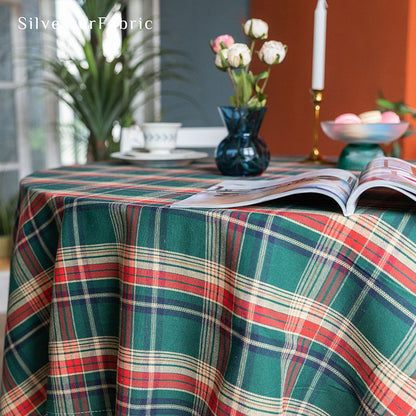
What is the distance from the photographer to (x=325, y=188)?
32.2 inches

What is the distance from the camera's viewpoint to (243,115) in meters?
1.28

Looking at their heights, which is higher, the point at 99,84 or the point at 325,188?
the point at 99,84

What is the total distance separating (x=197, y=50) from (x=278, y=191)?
3.17 meters

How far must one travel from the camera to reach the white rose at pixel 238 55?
1.23 m

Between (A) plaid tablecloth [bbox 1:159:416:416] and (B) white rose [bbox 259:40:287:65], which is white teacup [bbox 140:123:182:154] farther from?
(A) plaid tablecloth [bbox 1:159:416:416]

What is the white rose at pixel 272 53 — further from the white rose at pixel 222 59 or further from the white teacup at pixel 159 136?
the white teacup at pixel 159 136

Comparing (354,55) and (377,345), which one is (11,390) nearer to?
(377,345)

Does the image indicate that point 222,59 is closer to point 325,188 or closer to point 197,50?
→ point 325,188

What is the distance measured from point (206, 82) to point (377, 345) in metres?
3.27

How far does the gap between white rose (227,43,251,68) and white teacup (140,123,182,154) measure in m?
0.33

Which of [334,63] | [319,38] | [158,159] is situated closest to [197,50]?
[334,63]

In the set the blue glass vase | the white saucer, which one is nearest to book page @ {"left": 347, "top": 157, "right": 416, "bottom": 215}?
the blue glass vase

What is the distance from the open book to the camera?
0.81 m

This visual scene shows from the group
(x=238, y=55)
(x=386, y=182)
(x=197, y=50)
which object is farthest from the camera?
(x=197, y=50)
